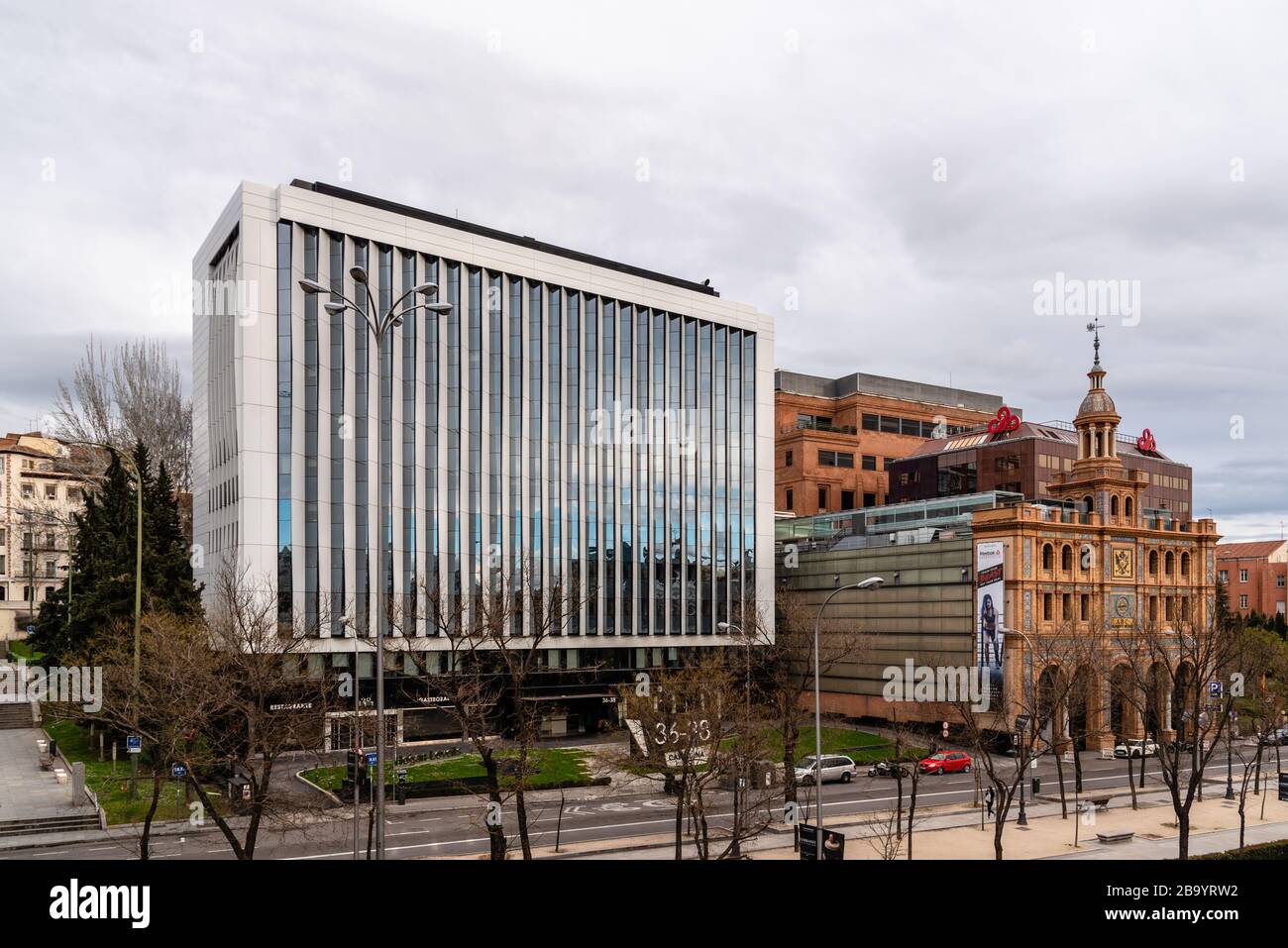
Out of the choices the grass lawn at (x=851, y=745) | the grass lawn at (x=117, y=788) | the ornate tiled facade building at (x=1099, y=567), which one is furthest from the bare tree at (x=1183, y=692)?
the grass lawn at (x=117, y=788)

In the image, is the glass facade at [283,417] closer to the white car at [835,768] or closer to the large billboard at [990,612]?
the white car at [835,768]

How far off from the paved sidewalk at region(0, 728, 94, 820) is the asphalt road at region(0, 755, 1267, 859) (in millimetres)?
4027

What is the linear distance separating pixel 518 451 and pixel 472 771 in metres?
21.7

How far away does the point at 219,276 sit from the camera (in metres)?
62.1

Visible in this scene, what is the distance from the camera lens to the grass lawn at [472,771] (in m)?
49.2

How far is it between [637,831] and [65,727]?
40.1 meters

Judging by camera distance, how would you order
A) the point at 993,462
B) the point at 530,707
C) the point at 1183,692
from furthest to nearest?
the point at 993,462, the point at 530,707, the point at 1183,692

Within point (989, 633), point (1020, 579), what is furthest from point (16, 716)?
point (1020, 579)

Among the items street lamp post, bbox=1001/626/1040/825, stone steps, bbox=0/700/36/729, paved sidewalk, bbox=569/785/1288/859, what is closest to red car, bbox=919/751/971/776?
street lamp post, bbox=1001/626/1040/825

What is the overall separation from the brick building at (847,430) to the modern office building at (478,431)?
2015cm

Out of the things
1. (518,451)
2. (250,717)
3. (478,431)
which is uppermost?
(478,431)

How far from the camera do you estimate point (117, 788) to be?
44.3 meters
